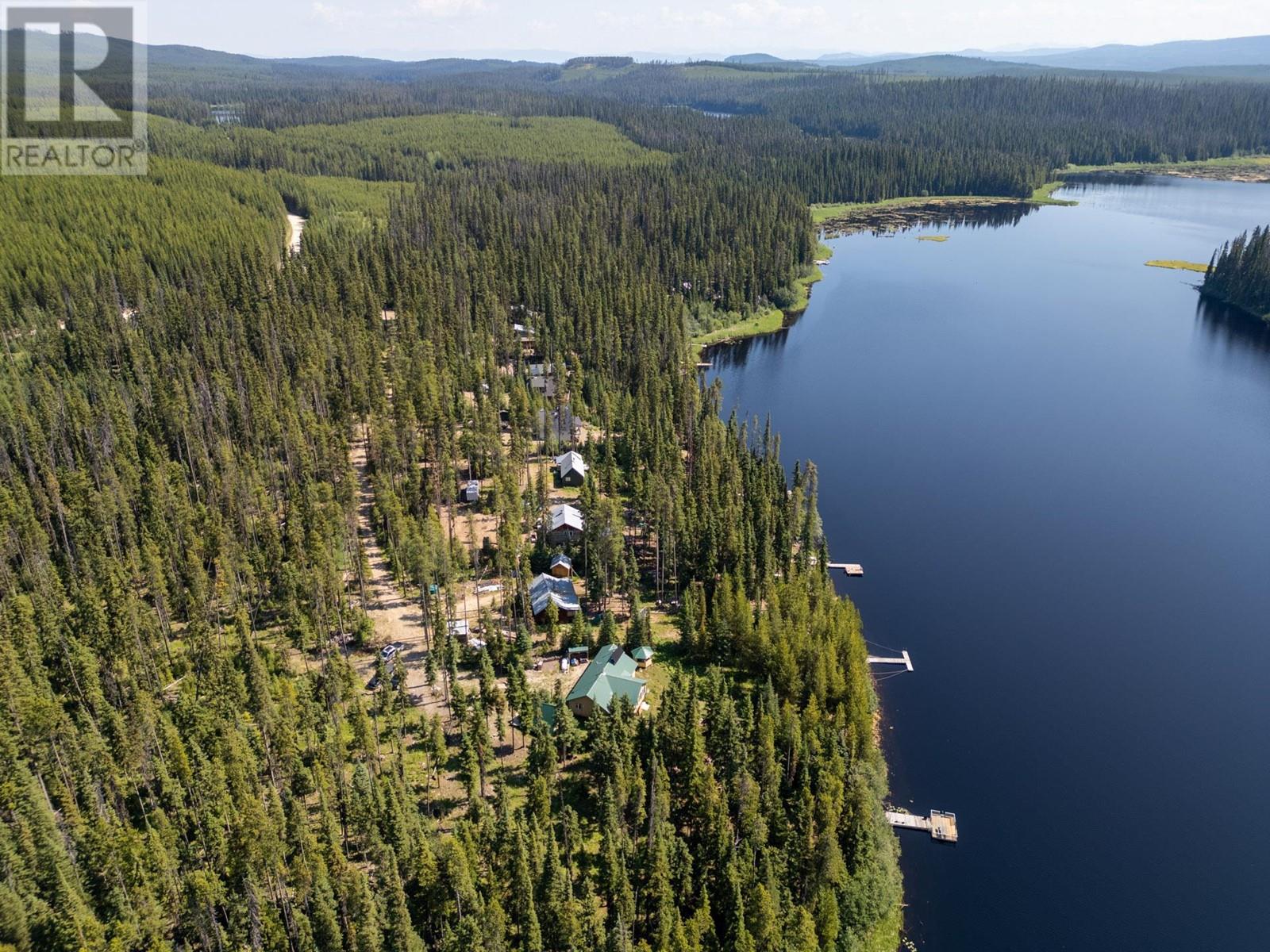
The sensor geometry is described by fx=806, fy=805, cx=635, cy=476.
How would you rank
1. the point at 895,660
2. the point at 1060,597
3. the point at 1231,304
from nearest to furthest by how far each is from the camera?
1. the point at 895,660
2. the point at 1060,597
3. the point at 1231,304

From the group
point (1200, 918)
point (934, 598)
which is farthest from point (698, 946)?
point (934, 598)

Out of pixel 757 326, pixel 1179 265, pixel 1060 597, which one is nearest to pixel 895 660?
pixel 1060 597

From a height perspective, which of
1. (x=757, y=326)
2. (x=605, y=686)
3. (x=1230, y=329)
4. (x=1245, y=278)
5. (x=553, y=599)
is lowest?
(x=605, y=686)

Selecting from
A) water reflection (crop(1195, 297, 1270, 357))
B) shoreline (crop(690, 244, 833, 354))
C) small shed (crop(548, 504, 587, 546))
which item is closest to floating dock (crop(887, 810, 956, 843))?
small shed (crop(548, 504, 587, 546))

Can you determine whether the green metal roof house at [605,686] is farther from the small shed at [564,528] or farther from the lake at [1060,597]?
the small shed at [564,528]

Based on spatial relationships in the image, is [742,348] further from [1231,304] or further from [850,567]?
[1231,304]

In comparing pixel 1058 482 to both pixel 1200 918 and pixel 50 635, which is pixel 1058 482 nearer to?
pixel 1200 918

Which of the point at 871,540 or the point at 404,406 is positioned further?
the point at 404,406
